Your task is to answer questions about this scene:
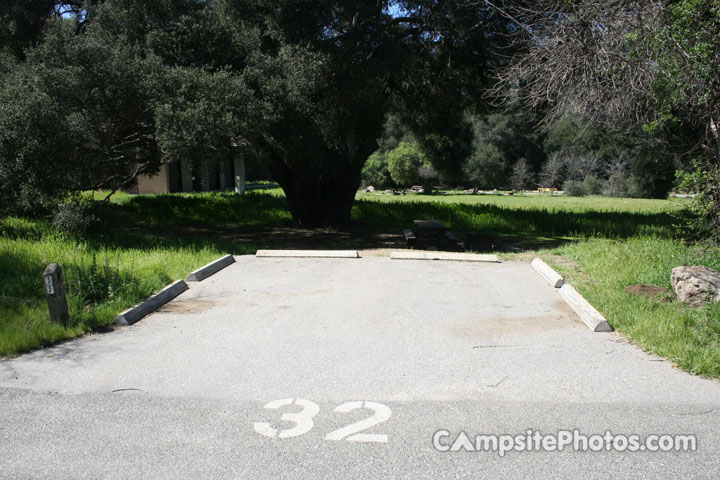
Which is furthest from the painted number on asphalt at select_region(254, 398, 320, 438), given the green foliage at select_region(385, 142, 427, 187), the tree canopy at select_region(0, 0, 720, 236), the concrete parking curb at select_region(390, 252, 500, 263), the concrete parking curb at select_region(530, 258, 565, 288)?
the green foliage at select_region(385, 142, 427, 187)

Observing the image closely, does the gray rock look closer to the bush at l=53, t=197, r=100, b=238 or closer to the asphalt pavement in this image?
the asphalt pavement

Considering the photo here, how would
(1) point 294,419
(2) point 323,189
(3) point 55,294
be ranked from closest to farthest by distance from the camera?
1. (1) point 294,419
2. (3) point 55,294
3. (2) point 323,189

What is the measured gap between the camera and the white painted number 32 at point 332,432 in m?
3.53

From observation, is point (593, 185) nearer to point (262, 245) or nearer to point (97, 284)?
point (262, 245)

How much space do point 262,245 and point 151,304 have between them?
267 inches

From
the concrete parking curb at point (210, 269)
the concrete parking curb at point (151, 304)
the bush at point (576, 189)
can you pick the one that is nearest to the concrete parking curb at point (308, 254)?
the concrete parking curb at point (210, 269)

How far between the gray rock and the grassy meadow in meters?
0.19

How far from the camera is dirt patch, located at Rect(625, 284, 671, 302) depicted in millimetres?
6684

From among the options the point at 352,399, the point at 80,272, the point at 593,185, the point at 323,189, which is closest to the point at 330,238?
the point at 323,189

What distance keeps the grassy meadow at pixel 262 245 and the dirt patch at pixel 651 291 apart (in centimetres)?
7

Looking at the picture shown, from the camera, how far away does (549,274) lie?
870 centimetres

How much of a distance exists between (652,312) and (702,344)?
3.20 feet

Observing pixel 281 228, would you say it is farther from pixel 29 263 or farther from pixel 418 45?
pixel 29 263

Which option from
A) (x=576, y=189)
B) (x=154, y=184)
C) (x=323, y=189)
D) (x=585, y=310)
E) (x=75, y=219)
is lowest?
(x=585, y=310)
